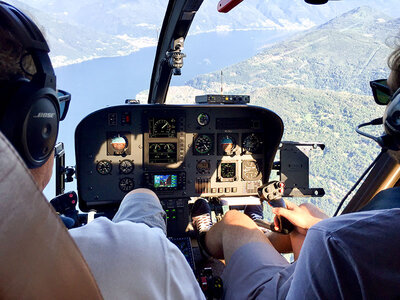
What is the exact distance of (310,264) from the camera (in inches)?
34.3

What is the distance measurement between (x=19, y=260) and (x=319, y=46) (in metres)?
6.40

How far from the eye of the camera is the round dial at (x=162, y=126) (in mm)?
3266

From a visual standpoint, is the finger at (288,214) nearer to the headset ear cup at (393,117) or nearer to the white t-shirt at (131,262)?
the headset ear cup at (393,117)

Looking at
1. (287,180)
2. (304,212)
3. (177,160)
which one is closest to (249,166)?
(287,180)

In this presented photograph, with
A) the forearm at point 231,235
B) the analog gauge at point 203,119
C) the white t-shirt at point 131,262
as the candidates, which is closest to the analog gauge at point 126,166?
the analog gauge at point 203,119

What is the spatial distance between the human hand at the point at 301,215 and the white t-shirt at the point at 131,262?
4.46 ft

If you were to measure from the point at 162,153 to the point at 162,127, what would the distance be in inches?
10.6

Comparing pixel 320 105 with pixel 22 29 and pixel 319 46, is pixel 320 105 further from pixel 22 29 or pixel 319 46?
pixel 22 29

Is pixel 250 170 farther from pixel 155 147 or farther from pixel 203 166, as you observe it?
pixel 155 147

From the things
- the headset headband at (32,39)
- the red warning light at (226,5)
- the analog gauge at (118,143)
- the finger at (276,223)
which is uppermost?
the red warning light at (226,5)

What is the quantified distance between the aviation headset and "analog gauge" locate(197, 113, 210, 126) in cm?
241

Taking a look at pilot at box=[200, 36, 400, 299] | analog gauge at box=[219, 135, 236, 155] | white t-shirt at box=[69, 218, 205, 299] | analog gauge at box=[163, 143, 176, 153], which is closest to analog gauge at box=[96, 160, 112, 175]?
analog gauge at box=[163, 143, 176, 153]

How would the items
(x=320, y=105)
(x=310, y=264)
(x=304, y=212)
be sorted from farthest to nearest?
(x=320, y=105) → (x=304, y=212) → (x=310, y=264)

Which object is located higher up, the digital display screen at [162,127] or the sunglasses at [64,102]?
the sunglasses at [64,102]
